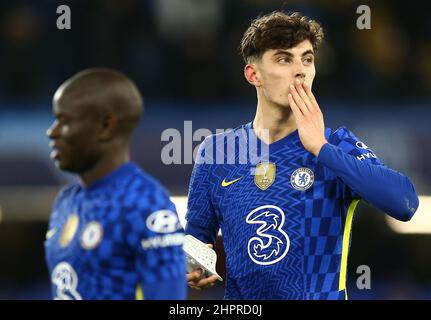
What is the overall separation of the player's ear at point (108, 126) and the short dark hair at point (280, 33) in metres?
1.56

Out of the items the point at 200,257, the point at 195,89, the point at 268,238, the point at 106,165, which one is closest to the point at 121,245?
the point at 106,165

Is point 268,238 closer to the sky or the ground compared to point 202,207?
closer to the ground

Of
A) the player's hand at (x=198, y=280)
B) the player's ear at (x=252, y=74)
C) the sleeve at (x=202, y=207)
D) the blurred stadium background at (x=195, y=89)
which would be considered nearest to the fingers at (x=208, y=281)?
the player's hand at (x=198, y=280)

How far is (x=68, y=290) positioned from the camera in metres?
4.24

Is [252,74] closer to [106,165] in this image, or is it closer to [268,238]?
[268,238]

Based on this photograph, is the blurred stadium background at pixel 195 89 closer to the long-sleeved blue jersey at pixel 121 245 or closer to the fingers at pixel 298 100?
the fingers at pixel 298 100

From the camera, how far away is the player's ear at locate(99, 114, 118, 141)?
13.6ft

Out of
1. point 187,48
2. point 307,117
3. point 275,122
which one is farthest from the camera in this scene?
point 187,48

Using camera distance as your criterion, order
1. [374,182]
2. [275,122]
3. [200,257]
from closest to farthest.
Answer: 1. [374,182]
2. [200,257]
3. [275,122]

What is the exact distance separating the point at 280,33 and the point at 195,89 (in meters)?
7.72

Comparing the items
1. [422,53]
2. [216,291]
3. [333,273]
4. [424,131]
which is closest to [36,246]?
[216,291]

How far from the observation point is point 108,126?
4.16m

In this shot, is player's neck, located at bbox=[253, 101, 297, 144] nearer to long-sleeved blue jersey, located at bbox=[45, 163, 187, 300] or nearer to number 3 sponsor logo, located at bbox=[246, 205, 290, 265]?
number 3 sponsor logo, located at bbox=[246, 205, 290, 265]

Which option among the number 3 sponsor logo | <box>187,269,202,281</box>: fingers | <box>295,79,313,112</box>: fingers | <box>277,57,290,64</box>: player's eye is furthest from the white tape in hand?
<box>277,57,290,64</box>: player's eye
